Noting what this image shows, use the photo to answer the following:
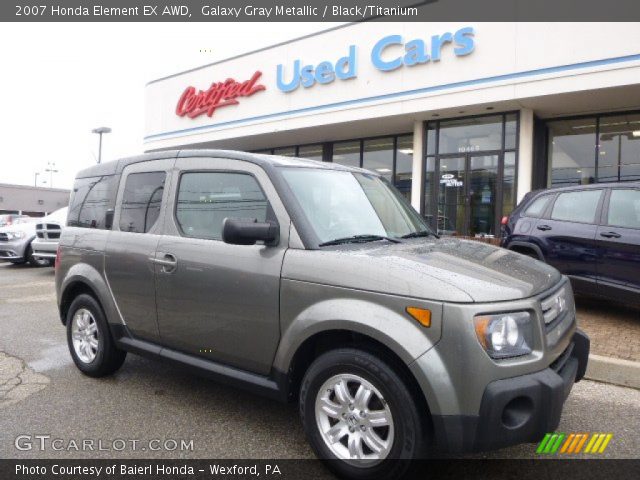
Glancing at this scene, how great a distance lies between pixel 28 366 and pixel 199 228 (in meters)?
2.60

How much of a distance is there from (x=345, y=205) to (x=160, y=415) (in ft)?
6.64

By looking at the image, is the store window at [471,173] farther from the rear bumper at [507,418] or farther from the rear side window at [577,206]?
the rear bumper at [507,418]

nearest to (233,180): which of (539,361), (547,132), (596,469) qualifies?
(539,361)

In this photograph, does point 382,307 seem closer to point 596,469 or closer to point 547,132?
point 596,469

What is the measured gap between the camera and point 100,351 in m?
4.12

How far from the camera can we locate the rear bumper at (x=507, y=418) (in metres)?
2.25

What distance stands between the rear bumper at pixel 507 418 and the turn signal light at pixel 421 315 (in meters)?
0.41

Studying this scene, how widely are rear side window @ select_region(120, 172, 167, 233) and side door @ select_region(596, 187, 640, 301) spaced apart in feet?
17.0

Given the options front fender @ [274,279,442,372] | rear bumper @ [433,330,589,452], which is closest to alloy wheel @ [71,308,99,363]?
front fender @ [274,279,442,372]

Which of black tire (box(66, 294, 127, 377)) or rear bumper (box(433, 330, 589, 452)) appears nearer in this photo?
rear bumper (box(433, 330, 589, 452))

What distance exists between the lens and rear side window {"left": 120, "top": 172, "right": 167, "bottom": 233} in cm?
379

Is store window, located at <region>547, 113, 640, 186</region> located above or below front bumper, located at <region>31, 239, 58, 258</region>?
above

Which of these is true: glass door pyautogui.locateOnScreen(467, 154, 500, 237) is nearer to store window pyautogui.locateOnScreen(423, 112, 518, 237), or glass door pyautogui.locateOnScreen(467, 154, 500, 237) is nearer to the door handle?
store window pyautogui.locateOnScreen(423, 112, 518, 237)
